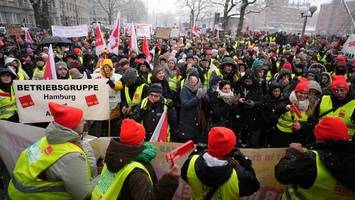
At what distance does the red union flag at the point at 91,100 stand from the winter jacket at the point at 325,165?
3202 mm

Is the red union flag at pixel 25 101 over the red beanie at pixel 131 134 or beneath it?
beneath

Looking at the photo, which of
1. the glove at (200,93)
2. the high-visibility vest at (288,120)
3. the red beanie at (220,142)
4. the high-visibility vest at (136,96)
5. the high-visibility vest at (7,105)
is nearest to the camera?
the red beanie at (220,142)

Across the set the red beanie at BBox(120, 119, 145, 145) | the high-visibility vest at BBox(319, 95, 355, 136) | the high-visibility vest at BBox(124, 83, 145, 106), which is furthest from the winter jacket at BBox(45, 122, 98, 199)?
the high-visibility vest at BBox(319, 95, 355, 136)

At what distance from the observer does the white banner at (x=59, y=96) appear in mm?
4738

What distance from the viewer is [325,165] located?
247 cm

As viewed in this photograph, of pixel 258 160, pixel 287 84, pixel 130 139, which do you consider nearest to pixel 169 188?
pixel 130 139

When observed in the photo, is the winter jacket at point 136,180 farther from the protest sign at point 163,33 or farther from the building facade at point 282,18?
the building facade at point 282,18

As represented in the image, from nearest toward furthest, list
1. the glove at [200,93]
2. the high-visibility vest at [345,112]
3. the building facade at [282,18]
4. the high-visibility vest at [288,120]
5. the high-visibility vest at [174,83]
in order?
1. the high-visibility vest at [345,112]
2. the high-visibility vest at [288,120]
3. the glove at [200,93]
4. the high-visibility vest at [174,83]
5. the building facade at [282,18]

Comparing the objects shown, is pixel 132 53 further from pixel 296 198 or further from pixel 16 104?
pixel 296 198

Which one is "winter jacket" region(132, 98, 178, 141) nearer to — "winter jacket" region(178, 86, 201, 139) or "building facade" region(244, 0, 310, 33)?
"winter jacket" region(178, 86, 201, 139)

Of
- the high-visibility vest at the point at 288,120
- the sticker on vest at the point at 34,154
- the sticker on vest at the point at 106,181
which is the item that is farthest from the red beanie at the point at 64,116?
the high-visibility vest at the point at 288,120

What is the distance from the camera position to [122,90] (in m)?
5.71

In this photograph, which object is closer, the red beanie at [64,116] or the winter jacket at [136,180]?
the winter jacket at [136,180]

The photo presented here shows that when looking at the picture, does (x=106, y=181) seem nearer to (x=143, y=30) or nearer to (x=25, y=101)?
(x=25, y=101)
